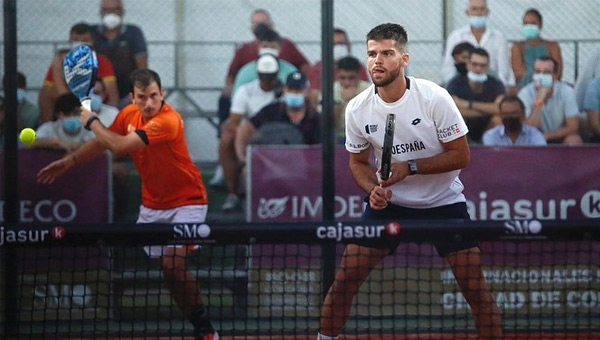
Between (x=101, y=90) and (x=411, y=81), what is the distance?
3.43 metres

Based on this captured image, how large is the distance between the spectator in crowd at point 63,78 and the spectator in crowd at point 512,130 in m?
2.78

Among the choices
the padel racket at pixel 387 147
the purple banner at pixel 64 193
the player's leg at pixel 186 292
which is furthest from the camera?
the purple banner at pixel 64 193

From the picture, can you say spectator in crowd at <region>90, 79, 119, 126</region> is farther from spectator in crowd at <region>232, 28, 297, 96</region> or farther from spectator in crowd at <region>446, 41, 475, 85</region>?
spectator in crowd at <region>446, 41, 475, 85</region>

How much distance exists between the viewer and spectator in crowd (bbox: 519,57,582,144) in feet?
25.4

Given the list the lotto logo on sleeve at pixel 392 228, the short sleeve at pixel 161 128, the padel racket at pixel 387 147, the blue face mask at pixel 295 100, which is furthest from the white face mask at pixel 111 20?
the lotto logo on sleeve at pixel 392 228

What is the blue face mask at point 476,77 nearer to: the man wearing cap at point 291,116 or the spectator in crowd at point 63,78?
the man wearing cap at point 291,116

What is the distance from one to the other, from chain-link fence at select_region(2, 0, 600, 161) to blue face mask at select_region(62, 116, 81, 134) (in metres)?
0.39

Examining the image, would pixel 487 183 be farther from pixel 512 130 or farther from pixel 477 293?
pixel 477 293

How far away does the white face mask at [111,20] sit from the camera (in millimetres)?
8195

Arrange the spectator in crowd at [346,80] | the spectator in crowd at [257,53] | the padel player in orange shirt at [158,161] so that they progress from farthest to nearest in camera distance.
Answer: the spectator in crowd at [257,53], the spectator in crowd at [346,80], the padel player in orange shirt at [158,161]

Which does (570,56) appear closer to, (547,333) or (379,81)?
(547,333)

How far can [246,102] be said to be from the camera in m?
8.17

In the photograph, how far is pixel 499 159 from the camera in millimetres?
7332

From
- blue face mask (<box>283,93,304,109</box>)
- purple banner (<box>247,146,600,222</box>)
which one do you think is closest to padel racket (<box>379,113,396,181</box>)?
purple banner (<box>247,146,600,222</box>)
